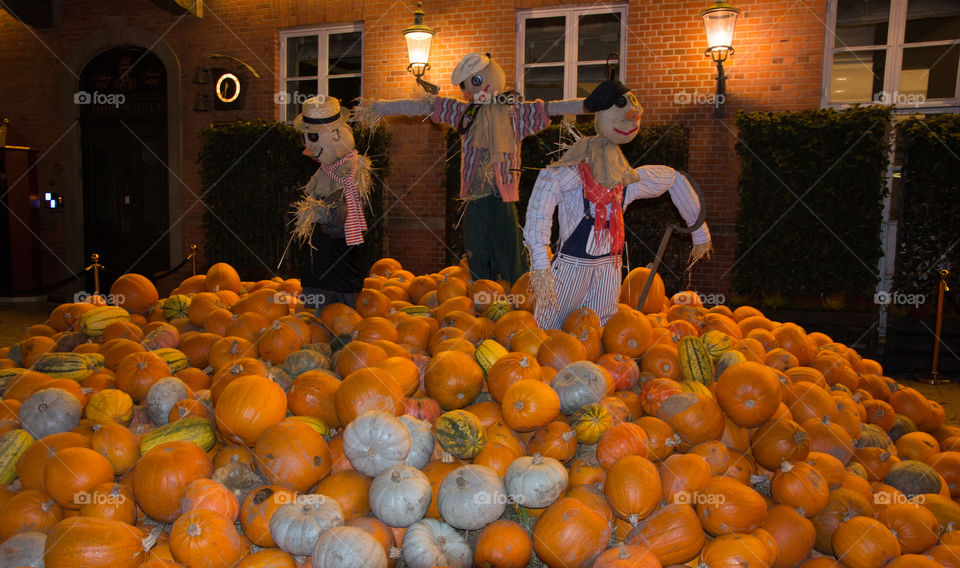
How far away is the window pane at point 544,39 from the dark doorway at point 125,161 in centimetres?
674

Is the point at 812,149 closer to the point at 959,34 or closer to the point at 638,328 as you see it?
the point at 959,34

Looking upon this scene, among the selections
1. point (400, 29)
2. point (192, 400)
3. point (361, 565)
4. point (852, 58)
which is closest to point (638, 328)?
point (361, 565)

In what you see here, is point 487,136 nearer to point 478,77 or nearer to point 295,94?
point 478,77

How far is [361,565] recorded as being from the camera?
179cm

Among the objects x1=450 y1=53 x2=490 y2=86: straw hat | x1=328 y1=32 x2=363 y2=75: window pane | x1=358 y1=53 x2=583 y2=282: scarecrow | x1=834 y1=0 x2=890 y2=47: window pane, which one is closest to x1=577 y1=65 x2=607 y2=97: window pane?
x1=834 y1=0 x2=890 y2=47: window pane

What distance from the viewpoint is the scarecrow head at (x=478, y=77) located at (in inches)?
171

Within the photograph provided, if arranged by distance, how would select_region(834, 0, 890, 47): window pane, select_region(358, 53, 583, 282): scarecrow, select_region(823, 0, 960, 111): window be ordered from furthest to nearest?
select_region(834, 0, 890, 47): window pane < select_region(823, 0, 960, 111): window < select_region(358, 53, 583, 282): scarecrow

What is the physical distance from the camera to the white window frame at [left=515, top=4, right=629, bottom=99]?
8812mm

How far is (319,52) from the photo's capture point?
415 inches

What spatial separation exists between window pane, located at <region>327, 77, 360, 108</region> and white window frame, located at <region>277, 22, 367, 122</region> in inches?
3.1

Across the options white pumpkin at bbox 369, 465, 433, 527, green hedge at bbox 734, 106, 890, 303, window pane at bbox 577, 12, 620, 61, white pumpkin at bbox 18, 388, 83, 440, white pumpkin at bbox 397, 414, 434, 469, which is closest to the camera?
white pumpkin at bbox 369, 465, 433, 527

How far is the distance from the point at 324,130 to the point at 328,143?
8 cm

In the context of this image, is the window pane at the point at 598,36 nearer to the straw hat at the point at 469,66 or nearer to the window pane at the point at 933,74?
the window pane at the point at 933,74

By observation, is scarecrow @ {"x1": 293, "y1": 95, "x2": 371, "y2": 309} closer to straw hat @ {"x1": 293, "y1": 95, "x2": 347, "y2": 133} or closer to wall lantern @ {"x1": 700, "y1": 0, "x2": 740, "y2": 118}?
straw hat @ {"x1": 293, "y1": 95, "x2": 347, "y2": 133}
